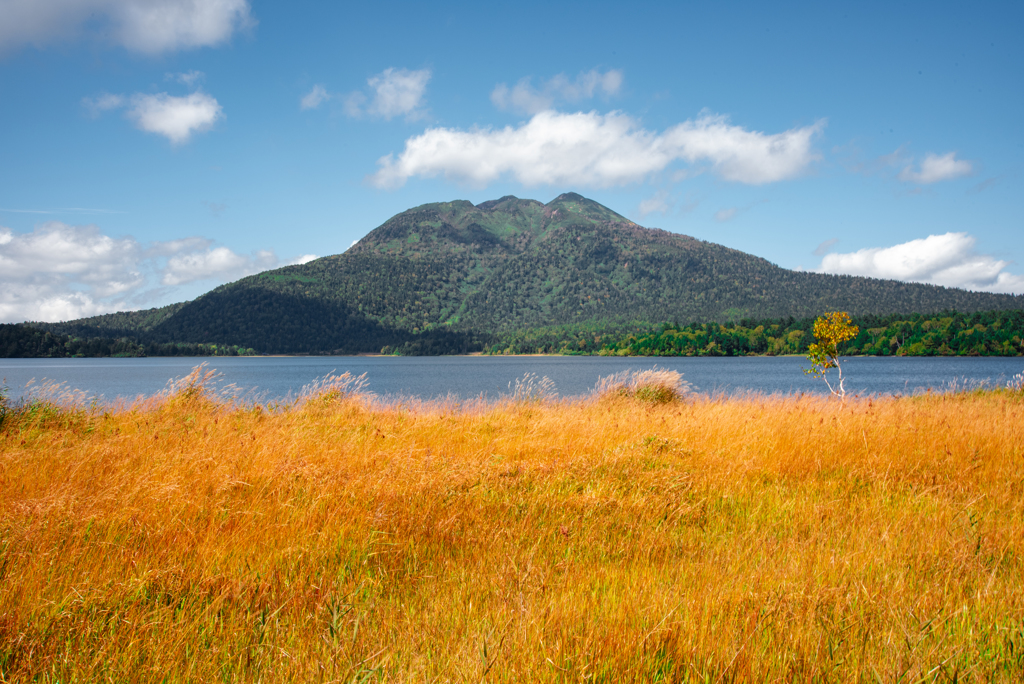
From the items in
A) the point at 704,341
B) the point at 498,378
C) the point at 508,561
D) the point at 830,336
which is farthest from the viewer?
the point at 704,341

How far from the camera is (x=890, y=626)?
278cm

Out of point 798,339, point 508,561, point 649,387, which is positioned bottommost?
point 508,561

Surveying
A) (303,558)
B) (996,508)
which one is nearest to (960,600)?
(996,508)

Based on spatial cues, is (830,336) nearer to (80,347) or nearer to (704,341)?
(704,341)

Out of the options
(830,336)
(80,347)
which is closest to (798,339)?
(830,336)

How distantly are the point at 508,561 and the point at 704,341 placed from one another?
135961 millimetres

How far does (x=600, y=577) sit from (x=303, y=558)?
6.89ft

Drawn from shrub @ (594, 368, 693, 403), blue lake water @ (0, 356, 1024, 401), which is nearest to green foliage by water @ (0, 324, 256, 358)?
blue lake water @ (0, 356, 1024, 401)

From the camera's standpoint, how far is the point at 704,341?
428 feet

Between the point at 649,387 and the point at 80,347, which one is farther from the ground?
the point at 80,347

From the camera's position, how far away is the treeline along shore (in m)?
107

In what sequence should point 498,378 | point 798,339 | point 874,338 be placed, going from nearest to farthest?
point 498,378
point 874,338
point 798,339

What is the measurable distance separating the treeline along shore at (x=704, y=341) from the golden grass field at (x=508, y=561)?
112479 mm

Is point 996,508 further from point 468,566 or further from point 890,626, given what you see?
point 468,566
